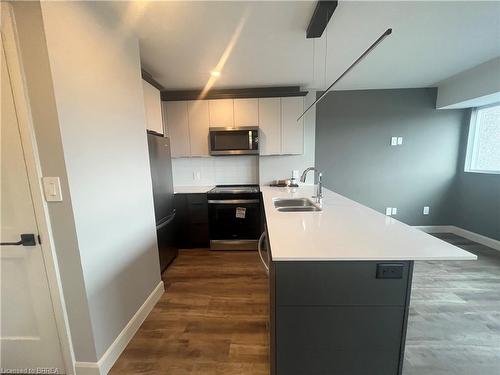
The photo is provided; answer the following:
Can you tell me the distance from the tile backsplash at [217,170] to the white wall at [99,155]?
1762 millimetres

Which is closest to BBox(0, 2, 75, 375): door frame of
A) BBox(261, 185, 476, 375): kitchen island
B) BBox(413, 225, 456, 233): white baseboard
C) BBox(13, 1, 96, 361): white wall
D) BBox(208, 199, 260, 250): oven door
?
BBox(13, 1, 96, 361): white wall

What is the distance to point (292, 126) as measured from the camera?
3.22 metres

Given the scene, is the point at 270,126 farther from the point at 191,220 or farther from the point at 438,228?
the point at 438,228

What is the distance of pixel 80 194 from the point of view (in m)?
1.21

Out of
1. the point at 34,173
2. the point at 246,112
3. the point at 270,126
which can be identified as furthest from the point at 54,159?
the point at 270,126

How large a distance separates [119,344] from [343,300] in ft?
5.16

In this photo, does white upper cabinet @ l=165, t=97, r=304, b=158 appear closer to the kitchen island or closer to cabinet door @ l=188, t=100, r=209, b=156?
cabinet door @ l=188, t=100, r=209, b=156

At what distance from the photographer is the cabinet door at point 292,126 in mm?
3148

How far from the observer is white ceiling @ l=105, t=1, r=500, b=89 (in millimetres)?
1528

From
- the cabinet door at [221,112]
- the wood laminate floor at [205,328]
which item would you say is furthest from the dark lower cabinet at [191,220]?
the cabinet door at [221,112]

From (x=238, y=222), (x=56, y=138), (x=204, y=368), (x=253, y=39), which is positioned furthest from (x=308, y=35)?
(x=204, y=368)

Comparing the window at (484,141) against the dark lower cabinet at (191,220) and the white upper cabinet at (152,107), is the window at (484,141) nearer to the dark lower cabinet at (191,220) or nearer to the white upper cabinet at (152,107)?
the dark lower cabinet at (191,220)

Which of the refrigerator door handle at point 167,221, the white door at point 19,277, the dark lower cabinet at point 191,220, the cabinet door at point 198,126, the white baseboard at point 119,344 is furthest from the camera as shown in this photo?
the cabinet door at point 198,126

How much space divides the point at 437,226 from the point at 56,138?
5.10 meters
